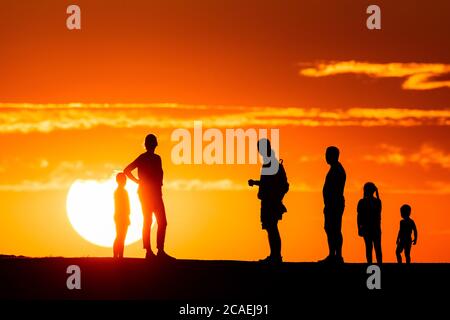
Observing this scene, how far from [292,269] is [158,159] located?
3522 mm

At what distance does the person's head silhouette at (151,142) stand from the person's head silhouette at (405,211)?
23.8 ft

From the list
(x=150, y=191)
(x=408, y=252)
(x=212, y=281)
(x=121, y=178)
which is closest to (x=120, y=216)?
(x=121, y=178)

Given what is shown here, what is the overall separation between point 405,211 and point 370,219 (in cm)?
293

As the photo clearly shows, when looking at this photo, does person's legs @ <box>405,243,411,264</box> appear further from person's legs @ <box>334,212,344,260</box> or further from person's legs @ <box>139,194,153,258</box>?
person's legs @ <box>139,194,153,258</box>

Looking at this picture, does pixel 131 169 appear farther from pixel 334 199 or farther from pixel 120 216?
pixel 334 199

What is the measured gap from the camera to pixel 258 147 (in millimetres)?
22703

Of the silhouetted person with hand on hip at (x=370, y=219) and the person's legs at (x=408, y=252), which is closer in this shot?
the silhouetted person with hand on hip at (x=370, y=219)

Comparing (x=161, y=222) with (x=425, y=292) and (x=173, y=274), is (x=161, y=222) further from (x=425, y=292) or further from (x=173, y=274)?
(x=425, y=292)

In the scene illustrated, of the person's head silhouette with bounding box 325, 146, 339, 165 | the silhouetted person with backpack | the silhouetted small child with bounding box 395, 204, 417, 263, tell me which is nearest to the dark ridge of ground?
the silhouetted person with backpack

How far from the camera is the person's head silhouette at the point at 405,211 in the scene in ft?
90.5

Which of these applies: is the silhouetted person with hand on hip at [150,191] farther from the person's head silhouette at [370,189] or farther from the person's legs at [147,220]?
the person's head silhouette at [370,189]

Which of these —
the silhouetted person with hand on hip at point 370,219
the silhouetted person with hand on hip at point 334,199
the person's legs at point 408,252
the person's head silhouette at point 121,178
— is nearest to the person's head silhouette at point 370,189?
the silhouetted person with hand on hip at point 370,219

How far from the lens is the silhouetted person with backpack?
2341cm
